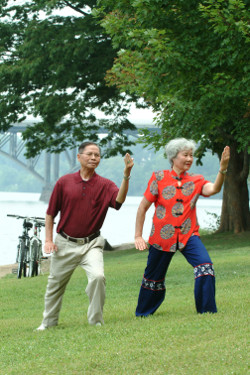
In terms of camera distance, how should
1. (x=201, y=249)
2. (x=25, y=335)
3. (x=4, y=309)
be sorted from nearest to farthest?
A: (x=201, y=249) → (x=25, y=335) → (x=4, y=309)

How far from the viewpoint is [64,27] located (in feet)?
77.8

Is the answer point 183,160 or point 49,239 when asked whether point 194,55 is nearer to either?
point 183,160

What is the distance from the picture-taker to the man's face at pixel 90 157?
630 cm

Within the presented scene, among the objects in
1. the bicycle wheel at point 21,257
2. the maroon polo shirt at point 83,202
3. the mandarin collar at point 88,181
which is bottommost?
the bicycle wheel at point 21,257

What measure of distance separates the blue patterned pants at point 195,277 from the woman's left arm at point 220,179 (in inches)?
18.0

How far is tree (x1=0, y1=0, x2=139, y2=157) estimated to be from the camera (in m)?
23.0

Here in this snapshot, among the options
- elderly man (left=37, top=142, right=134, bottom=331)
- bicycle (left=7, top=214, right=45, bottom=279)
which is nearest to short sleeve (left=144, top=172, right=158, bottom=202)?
elderly man (left=37, top=142, right=134, bottom=331)

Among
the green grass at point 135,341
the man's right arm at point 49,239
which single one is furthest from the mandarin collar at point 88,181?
the green grass at point 135,341

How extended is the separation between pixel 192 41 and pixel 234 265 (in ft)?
15.1

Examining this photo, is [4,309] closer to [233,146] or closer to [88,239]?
[88,239]

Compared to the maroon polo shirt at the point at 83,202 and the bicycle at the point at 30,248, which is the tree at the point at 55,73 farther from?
the maroon polo shirt at the point at 83,202

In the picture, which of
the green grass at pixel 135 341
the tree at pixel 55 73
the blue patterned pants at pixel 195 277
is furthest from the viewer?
the tree at pixel 55 73

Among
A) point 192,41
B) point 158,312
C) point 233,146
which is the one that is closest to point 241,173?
point 233,146

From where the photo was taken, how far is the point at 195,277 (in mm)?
6238
